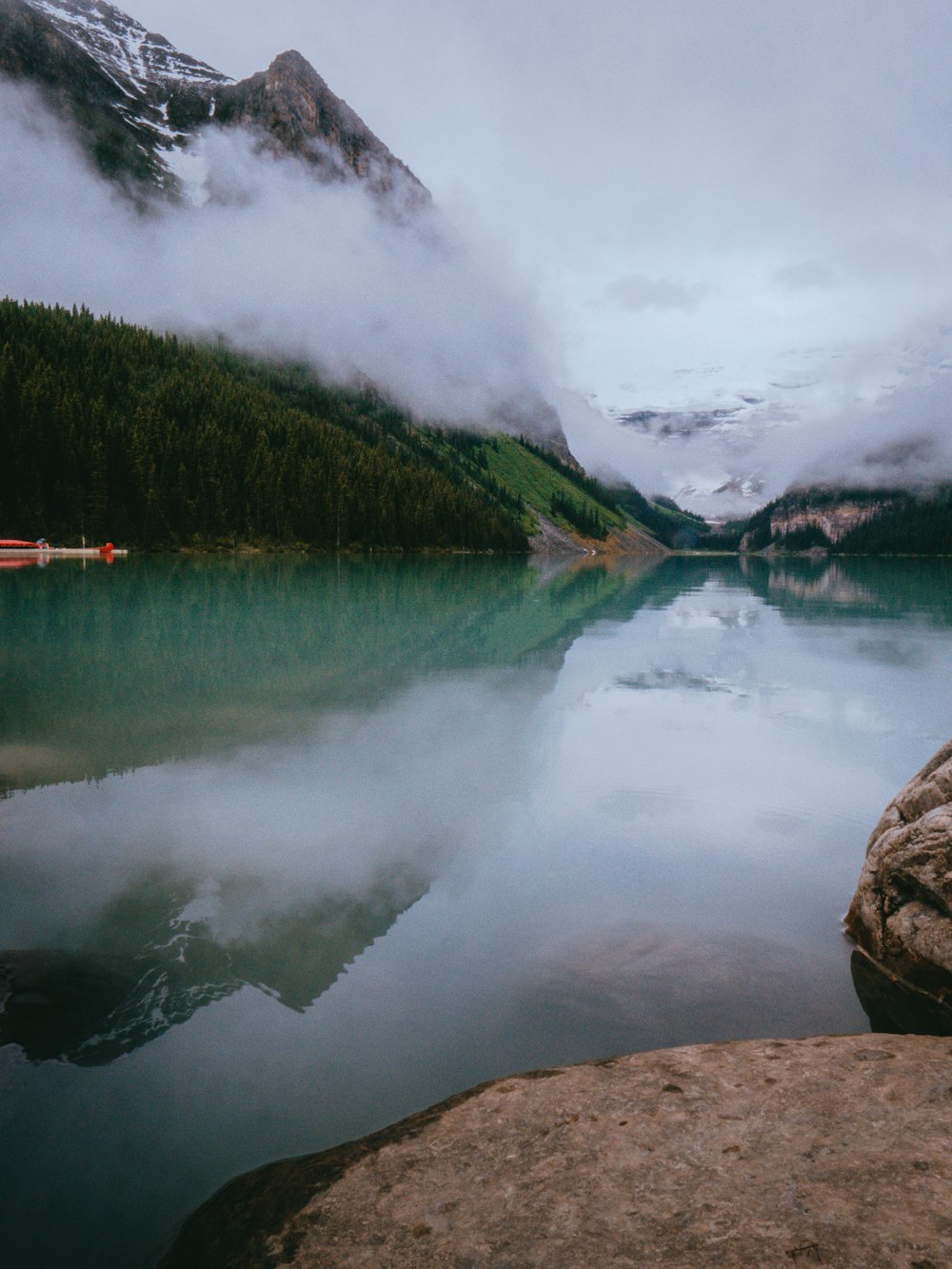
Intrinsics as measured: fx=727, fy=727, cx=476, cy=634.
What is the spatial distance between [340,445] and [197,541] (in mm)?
48735

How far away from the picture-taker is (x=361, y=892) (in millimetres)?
8398

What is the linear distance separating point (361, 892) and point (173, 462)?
380ft

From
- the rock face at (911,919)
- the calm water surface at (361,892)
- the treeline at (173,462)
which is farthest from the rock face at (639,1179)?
the treeline at (173,462)

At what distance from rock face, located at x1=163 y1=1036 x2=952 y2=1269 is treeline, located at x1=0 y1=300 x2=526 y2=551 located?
362 ft

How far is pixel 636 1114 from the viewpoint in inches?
171

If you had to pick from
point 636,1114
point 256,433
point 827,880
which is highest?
point 256,433

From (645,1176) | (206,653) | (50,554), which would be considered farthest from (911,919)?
(50,554)

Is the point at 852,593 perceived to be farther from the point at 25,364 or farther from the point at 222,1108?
the point at 25,364

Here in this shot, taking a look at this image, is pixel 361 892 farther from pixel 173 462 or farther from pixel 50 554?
pixel 173 462

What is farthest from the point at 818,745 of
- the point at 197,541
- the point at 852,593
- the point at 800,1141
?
the point at 197,541

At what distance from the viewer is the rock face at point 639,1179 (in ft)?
10.5

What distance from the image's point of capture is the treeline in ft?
323

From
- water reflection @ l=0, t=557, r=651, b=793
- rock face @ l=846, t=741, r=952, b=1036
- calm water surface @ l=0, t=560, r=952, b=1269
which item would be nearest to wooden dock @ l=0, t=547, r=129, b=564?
water reflection @ l=0, t=557, r=651, b=793

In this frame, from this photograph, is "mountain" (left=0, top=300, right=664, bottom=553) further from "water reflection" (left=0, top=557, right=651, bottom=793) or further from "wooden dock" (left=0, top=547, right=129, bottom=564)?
"water reflection" (left=0, top=557, right=651, bottom=793)
